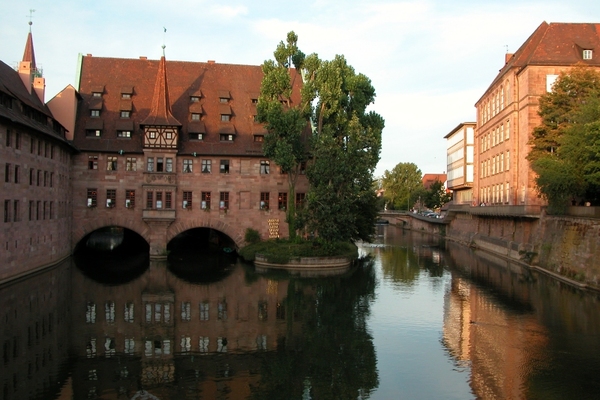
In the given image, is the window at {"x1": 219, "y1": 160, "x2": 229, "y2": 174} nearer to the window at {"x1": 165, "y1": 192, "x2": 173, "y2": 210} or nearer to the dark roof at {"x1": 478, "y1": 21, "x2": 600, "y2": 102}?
the window at {"x1": 165, "y1": 192, "x2": 173, "y2": 210}

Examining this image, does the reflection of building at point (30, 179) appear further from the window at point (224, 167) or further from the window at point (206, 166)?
the window at point (224, 167)

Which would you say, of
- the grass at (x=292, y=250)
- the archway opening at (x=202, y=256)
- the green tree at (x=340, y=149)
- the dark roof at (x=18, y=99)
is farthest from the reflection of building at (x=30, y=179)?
the green tree at (x=340, y=149)

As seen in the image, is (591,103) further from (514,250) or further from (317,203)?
(317,203)

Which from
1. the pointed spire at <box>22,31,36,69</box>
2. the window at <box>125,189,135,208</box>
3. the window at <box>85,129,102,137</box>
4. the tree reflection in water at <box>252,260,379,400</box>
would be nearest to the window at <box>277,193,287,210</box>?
the window at <box>125,189,135,208</box>

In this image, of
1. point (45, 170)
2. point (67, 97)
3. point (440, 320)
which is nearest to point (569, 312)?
point (440, 320)

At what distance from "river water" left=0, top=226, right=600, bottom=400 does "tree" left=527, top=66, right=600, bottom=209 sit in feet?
21.1

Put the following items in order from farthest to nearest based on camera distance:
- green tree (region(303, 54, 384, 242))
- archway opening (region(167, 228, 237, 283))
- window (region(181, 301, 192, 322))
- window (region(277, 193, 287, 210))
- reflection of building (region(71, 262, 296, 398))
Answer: window (region(277, 193, 287, 210))
green tree (region(303, 54, 384, 242))
archway opening (region(167, 228, 237, 283))
window (region(181, 301, 192, 322))
reflection of building (region(71, 262, 296, 398))

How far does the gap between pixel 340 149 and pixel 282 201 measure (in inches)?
347

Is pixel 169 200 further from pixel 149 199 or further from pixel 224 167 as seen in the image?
pixel 224 167

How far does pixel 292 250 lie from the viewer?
41969 mm

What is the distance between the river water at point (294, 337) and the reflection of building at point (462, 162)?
43159 mm

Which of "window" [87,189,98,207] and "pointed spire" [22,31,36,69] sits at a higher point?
"pointed spire" [22,31,36,69]

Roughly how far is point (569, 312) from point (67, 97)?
125 feet

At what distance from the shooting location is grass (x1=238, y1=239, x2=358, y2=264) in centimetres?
4145
